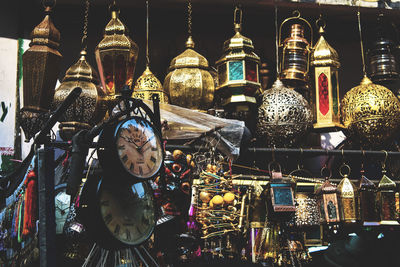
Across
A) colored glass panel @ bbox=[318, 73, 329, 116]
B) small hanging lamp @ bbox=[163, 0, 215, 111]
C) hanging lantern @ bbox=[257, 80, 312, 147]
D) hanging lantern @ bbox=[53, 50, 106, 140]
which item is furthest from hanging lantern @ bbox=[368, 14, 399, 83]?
hanging lantern @ bbox=[53, 50, 106, 140]

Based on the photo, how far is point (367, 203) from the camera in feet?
17.1

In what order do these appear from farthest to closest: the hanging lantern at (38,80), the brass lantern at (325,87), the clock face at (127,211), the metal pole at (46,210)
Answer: the brass lantern at (325,87), the hanging lantern at (38,80), the clock face at (127,211), the metal pole at (46,210)

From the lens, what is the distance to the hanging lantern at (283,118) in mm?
5211

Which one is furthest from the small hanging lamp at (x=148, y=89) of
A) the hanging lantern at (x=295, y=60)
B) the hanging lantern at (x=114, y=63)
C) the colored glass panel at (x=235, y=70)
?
the hanging lantern at (x=295, y=60)

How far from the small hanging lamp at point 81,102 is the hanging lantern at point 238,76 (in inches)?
41.1

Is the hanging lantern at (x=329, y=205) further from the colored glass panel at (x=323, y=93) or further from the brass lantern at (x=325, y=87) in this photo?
the colored glass panel at (x=323, y=93)

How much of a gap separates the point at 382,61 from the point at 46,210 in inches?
152

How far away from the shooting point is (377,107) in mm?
5383

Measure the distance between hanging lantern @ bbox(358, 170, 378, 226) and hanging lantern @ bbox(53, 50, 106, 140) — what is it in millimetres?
2301

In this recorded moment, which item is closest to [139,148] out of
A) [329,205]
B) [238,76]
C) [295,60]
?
[238,76]

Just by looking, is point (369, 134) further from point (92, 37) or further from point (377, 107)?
point (92, 37)

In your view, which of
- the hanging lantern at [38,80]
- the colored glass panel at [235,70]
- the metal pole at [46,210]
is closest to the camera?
the metal pole at [46,210]

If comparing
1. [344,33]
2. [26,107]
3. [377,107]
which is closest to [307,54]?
[377,107]

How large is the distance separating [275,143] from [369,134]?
87cm
